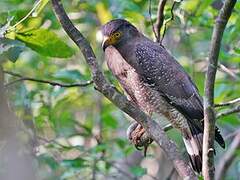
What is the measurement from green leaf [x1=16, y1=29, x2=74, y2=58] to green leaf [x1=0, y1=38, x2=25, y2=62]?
0.14 ft

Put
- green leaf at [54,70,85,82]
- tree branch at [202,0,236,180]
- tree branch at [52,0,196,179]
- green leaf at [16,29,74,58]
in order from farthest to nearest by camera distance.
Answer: green leaf at [54,70,85,82], green leaf at [16,29,74,58], tree branch at [52,0,196,179], tree branch at [202,0,236,180]

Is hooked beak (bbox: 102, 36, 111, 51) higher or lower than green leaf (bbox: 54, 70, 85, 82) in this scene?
higher

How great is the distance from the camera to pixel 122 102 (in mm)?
2658

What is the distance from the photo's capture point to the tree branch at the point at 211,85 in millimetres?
2414

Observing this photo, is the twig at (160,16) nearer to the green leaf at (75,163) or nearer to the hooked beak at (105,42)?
the hooked beak at (105,42)

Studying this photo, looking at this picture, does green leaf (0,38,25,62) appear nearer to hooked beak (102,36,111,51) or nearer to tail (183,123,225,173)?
hooked beak (102,36,111,51)

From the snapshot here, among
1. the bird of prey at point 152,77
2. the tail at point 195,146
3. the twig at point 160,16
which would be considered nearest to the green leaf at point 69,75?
the bird of prey at point 152,77

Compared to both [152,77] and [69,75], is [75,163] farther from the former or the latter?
[152,77]

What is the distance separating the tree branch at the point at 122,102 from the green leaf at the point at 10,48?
0.49 m

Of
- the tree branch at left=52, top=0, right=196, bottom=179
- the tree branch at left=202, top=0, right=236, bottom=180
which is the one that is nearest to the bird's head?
the tree branch at left=52, top=0, right=196, bottom=179

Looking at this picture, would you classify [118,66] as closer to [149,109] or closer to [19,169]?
[149,109]

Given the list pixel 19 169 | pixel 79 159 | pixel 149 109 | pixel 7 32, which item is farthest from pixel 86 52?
pixel 79 159

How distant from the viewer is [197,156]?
379 centimetres

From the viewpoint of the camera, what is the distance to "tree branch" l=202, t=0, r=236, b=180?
7.92ft
